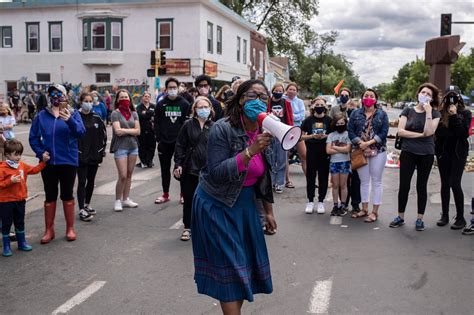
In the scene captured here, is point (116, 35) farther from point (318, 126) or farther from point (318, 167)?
point (318, 167)

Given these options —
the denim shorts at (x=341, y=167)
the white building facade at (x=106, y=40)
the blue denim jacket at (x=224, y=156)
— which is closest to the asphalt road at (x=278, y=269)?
the denim shorts at (x=341, y=167)

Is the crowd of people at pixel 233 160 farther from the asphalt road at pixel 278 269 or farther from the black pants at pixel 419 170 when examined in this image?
the asphalt road at pixel 278 269

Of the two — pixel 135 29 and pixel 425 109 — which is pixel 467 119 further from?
pixel 135 29

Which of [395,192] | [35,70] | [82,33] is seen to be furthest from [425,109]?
[35,70]

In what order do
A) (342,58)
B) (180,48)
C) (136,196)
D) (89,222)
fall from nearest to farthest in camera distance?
(89,222) < (136,196) < (180,48) < (342,58)

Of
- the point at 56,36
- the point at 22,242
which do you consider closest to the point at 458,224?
the point at 22,242

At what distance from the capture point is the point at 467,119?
7262mm

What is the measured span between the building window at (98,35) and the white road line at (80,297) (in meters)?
26.2

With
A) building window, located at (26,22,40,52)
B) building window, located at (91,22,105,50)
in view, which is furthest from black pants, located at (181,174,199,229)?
building window, located at (26,22,40,52)

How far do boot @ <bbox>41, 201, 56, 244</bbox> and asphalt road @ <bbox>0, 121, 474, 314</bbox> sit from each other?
0.14m

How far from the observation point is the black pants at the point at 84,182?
306 inches

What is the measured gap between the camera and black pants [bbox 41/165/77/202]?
654 centimetres

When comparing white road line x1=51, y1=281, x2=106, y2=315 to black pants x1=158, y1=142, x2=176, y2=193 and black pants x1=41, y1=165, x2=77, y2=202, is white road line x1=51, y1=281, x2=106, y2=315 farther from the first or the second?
black pants x1=158, y1=142, x2=176, y2=193

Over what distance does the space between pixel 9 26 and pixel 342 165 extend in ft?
95.5
